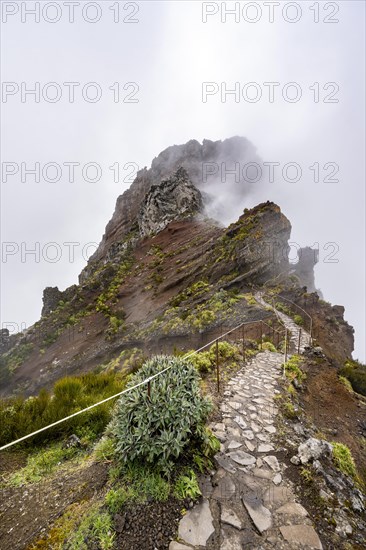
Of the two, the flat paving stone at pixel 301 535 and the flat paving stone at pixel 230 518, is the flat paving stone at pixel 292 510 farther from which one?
the flat paving stone at pixel 230 518

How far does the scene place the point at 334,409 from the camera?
6723 millimetres

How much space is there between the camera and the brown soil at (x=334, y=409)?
17.8 feet

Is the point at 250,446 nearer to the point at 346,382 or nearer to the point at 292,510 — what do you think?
the point at 292,510

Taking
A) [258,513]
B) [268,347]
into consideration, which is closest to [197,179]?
[268,347]

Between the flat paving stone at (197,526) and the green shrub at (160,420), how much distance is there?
0.47 meters

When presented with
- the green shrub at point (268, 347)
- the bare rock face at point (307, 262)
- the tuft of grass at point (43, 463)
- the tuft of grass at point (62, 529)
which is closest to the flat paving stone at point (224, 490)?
the tuft of grass at point (62, 529)

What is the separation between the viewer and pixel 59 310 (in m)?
30.8

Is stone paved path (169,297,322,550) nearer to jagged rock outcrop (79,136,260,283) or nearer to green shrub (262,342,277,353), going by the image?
green shrub (262,342,277,353)

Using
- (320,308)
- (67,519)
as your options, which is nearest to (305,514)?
(67,519)

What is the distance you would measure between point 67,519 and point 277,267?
2473cm

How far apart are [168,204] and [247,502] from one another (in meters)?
38.5

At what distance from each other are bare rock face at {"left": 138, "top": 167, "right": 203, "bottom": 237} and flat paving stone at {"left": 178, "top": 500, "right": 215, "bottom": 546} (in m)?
35.2

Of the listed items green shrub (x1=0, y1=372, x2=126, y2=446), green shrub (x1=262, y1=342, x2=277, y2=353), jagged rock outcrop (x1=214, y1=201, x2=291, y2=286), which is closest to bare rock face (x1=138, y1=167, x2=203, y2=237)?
jagged rock outcrop (x1=214, y1=201, x2=291, y2=286)

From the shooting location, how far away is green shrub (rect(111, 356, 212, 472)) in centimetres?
297
